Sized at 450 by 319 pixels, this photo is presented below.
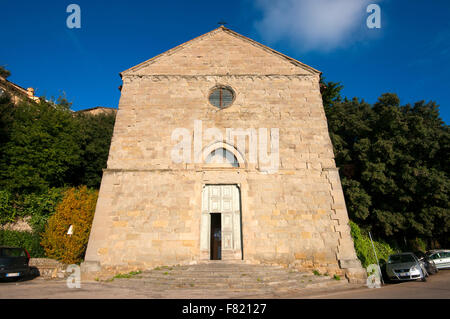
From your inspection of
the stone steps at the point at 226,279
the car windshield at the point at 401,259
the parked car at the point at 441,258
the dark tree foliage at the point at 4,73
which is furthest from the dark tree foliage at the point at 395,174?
the dark tree foliage at the point at 4,73

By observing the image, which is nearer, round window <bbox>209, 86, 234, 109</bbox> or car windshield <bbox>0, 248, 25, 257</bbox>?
car windshield <bbox>0, 248, 25, 257</bbox>

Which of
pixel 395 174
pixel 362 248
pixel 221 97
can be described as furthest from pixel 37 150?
pixel 395 174

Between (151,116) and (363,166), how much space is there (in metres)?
13.3

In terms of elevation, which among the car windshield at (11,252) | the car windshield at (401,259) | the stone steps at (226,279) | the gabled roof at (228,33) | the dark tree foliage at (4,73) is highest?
the dark tree foliage at (4,73)

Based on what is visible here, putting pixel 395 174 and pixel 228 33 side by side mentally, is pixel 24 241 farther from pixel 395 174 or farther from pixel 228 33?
pixel 395 174

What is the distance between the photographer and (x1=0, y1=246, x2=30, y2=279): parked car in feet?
27.6

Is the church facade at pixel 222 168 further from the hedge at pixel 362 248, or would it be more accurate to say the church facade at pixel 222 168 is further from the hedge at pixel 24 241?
the hedge at pixel 24 241

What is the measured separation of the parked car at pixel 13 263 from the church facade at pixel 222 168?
91.2 inches

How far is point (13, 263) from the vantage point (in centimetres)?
866

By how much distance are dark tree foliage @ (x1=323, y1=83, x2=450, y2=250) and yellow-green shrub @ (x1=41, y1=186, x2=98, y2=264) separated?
1449 cm

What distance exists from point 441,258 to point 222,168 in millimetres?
14157

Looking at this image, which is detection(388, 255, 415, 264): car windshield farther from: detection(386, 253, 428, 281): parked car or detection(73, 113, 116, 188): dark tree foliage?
detection(73, 113, 116, 188): dark tree foliage

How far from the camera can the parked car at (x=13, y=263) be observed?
8398mm

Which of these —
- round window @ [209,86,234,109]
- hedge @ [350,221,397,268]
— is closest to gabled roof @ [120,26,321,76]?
round window @ [209,86,234,109]
